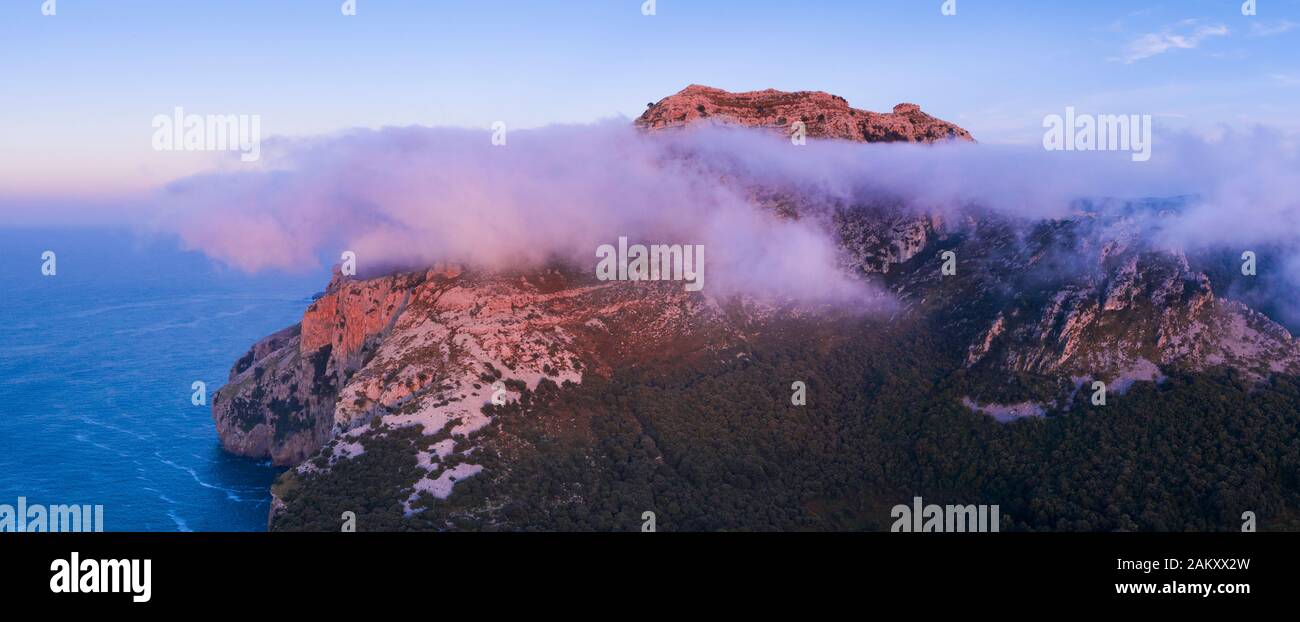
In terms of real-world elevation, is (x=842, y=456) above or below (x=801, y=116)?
below

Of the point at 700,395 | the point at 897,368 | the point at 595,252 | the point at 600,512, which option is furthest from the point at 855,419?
the point at 595,252

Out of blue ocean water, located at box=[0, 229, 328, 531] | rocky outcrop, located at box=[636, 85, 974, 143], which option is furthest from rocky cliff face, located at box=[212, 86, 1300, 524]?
blue ocean water, located at box=[0, 229, 328, 531]

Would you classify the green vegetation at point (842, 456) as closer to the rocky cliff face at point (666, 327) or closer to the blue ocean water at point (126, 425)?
the rocky cliff face at point (666, 327)

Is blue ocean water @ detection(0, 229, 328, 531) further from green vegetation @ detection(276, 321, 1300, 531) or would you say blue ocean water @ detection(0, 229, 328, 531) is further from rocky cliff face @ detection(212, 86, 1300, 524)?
green vegetation @ detection(276, 321, 1300, 531)

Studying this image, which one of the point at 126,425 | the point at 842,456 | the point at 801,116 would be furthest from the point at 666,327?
the point at 126,425

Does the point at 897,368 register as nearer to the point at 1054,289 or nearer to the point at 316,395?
the point at 1054,289

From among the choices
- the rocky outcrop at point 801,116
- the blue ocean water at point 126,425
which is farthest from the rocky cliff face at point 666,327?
the blue ocean water at point 126,425

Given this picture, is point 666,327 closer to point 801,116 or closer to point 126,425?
point 801,116
